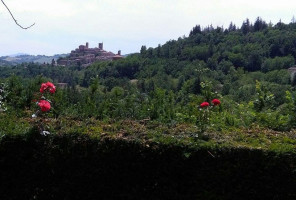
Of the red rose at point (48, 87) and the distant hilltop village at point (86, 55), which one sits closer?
the red rose at point (48, 87)

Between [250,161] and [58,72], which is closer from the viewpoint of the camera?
[250,161]

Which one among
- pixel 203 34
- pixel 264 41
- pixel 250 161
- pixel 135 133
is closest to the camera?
pixel 250 161

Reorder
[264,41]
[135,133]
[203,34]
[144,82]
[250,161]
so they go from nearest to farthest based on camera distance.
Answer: [250,161]
[135,133]
[144,82]
[264,41]
[203,34]

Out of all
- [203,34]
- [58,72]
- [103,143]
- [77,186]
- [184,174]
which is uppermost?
[203,34]

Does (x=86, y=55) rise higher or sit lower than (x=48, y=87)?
lower

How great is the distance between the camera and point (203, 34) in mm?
105375

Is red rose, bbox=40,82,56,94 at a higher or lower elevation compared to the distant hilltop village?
higher

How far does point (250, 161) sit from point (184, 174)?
0.73 m

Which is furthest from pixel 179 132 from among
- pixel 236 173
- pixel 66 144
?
pixel 66 144

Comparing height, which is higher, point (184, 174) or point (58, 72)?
point (184, 174)

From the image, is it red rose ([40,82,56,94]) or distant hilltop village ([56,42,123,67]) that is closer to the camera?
red rose ([40,82,56,94])

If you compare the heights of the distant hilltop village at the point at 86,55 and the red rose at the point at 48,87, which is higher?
the red rose at the point at 48,87

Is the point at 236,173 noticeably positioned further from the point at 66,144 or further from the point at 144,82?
the point at 144,82

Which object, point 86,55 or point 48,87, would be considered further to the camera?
point 86,55
